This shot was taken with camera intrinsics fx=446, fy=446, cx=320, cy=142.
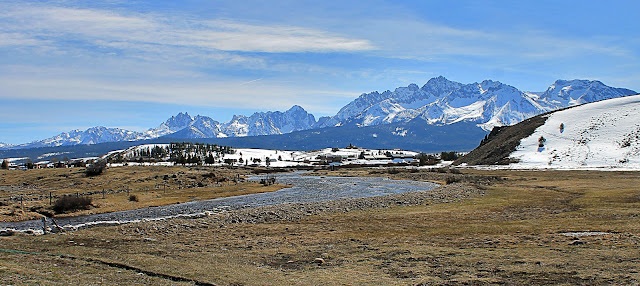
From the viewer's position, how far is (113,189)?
75.6m

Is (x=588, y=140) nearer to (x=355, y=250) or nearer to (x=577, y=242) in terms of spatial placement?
(x=577, y=242)

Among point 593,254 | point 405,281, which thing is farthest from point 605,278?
point 405,281

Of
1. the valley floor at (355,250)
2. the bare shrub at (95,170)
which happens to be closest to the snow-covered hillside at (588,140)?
the valley floor at (355,250)

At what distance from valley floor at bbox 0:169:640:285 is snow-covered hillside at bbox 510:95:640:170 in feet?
270

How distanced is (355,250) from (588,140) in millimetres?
129414

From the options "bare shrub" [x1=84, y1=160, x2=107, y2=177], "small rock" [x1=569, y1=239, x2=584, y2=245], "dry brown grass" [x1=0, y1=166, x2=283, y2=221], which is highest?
"bare shrub" [x1=84, y1=160, x2=107, y2=177]

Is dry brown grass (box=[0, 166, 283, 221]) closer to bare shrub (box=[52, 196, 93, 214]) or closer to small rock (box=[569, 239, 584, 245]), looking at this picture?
bare shrub (box=[52, 196, 93, 214])

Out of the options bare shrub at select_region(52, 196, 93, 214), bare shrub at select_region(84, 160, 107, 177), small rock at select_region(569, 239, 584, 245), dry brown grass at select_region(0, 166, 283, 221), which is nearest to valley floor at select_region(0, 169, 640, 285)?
small rock at select_region(569, 239, 584, 245)

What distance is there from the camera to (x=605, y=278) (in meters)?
15.4

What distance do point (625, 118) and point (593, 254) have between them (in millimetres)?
145225

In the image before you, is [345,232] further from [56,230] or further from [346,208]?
[56,230]

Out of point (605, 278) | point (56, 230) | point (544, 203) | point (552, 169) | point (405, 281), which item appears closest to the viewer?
point (605, 278)

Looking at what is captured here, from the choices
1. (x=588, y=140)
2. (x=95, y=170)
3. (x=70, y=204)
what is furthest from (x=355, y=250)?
(x=588, y=140)

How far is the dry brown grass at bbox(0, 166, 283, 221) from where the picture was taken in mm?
47425
